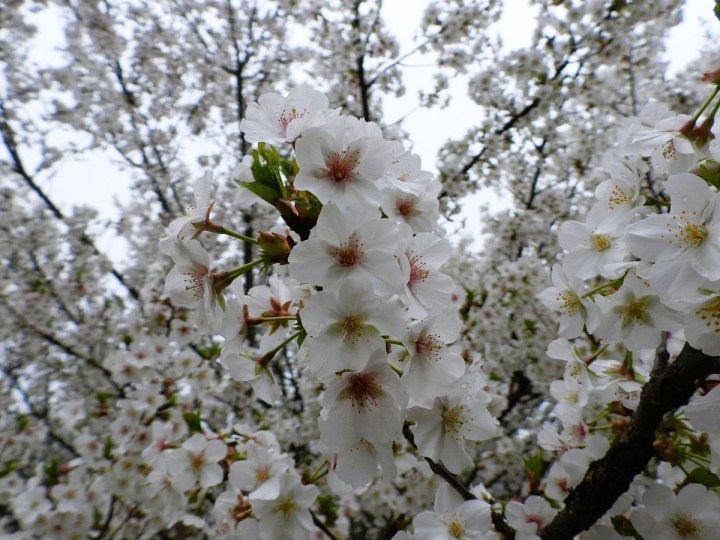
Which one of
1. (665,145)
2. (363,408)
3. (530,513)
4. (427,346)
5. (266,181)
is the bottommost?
(530,513)

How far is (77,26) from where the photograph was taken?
230 inches

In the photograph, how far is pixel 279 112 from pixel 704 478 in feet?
5.53

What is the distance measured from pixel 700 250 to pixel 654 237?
0.31 ft

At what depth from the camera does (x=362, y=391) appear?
1.18 metres

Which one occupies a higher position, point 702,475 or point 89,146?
point 89,146

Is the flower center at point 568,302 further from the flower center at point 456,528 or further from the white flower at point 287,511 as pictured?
the white flower at point 287,511

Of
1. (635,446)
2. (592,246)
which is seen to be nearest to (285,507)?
(635,446)

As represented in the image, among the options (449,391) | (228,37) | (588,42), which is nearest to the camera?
→ (449,391)

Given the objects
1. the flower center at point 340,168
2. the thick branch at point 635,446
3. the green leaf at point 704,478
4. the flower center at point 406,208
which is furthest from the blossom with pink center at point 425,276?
the green leaf at point 704,478

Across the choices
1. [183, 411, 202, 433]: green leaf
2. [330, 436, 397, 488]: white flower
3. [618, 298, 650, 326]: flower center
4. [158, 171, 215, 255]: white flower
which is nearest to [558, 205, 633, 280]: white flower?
[618, 298, 650, 326]: flower center

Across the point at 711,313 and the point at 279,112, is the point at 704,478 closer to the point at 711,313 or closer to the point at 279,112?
the point at 711,313

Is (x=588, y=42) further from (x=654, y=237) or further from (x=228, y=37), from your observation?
(x=654, y=237)

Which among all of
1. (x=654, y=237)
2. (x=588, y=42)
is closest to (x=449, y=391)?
(x=654, y=237)

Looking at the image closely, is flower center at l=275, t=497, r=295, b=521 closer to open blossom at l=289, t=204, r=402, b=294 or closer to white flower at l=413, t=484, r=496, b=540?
white flower at l=413, t=484, r=496, b=540
